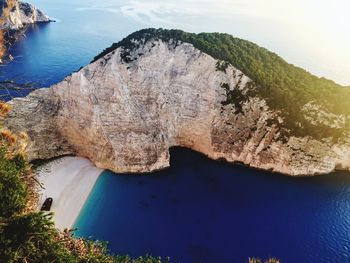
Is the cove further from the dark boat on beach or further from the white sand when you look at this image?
the dark boat on beach

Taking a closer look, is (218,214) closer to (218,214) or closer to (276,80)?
(218,214)

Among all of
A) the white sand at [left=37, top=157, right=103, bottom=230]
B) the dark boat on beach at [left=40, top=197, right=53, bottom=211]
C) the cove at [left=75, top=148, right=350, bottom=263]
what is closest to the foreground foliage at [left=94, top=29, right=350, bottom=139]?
the cove at [left=75, top=148, right=350, bottom=263]

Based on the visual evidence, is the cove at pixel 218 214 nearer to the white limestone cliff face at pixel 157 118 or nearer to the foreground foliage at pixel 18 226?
the white limestone cliff face at pixel 157 118

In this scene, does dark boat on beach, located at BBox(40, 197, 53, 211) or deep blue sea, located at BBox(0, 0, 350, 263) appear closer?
deep blue sea, located at BBox(0, 0, 350, 263)

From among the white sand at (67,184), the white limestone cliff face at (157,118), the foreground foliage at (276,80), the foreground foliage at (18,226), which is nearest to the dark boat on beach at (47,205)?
the white sand at (67,184)

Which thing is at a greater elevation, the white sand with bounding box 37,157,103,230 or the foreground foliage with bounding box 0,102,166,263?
the foreground foliage with bounding box 0,102,166,263

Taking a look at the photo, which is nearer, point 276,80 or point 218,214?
point 218,214

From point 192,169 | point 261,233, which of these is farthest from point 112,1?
point 261,233

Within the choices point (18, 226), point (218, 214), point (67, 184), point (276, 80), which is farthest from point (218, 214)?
point (18, 226)
